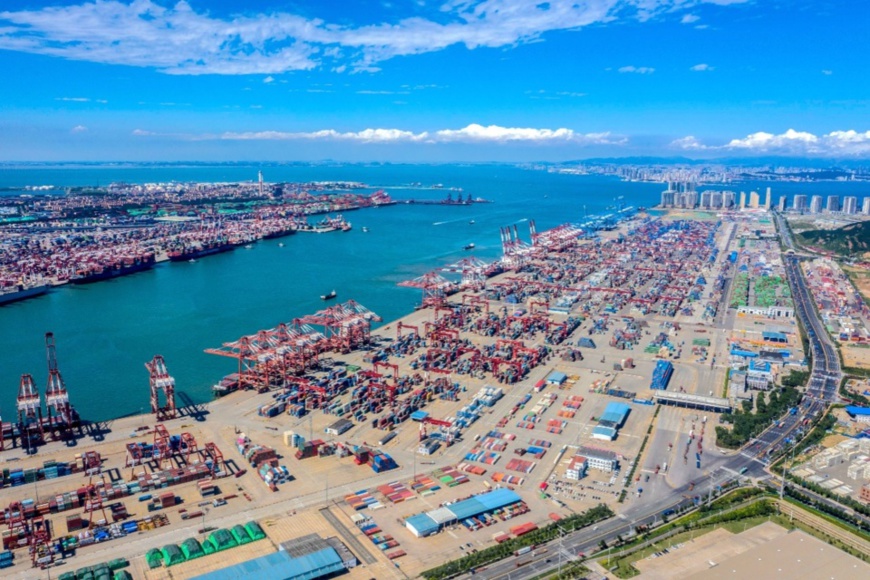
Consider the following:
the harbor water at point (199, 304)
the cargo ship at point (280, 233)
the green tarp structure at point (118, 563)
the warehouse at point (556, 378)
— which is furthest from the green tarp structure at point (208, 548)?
the cargo ship at point (280, 233)

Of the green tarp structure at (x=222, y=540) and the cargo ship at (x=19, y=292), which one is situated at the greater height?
the cargo ship at (x=19, y=292)

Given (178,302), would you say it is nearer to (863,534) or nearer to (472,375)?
(472,375)

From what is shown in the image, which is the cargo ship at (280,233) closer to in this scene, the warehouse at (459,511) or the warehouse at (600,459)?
the warehouse at (600,459)

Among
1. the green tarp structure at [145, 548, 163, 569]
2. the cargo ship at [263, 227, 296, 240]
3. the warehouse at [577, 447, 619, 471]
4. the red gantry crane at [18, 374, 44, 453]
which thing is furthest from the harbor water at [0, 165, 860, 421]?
the warehouse at [577, 447, 619, 471]

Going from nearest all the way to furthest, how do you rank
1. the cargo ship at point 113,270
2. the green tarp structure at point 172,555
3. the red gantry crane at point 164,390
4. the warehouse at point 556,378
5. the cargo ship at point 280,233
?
1. the green tarp structure at point 172,555
2. the red gantry crane at point 164,390
3. the warehouse at point 556,378
4. the cargo ship at point 113,270
5. the cargo ship at point 280,233

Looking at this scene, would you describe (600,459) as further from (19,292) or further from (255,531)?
(19,292)

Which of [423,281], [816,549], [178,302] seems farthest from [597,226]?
[816,549]

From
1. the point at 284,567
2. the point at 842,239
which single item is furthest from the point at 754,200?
the point at 284,567
